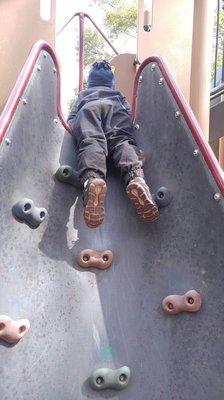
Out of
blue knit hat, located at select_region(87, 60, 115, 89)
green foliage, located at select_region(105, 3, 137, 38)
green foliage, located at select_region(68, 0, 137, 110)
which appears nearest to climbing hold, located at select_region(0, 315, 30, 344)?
blue knit hat, located at select_region(87, 60, 115, 89)

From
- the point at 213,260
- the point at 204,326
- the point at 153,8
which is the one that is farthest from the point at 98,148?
the point at 153,8

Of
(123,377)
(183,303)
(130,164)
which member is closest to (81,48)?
(130,164)

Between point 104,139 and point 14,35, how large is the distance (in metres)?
1.10

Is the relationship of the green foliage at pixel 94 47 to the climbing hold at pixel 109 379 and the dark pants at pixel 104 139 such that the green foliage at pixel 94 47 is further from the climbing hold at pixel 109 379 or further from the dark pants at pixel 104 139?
the climbing hold at pixel 109 379

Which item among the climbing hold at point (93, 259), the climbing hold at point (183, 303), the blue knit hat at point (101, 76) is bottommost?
the climbing hold at point (183, 303)

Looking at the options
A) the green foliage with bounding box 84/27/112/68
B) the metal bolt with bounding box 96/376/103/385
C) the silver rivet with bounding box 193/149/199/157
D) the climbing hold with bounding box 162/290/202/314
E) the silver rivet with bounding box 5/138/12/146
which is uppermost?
the green foliage with bounding box 84/27/112/68

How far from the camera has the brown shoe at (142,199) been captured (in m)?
1.46

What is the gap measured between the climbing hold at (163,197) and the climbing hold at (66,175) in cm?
27

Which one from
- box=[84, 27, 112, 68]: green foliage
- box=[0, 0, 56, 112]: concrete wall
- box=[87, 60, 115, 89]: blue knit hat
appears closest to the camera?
box=[87, 60, 115, 89]: blue knit hat

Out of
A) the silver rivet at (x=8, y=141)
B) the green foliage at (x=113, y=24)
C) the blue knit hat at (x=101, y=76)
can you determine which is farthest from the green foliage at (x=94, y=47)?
the silver rivet at (x=8, y=141)

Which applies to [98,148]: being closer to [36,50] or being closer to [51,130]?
[51,130]

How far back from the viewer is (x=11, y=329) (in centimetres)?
128

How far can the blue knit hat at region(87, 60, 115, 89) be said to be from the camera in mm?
2074

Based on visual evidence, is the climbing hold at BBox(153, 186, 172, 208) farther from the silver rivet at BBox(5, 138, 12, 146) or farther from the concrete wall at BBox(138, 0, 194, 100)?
the concrete wall at BBox(138, 0, 194, 100)
